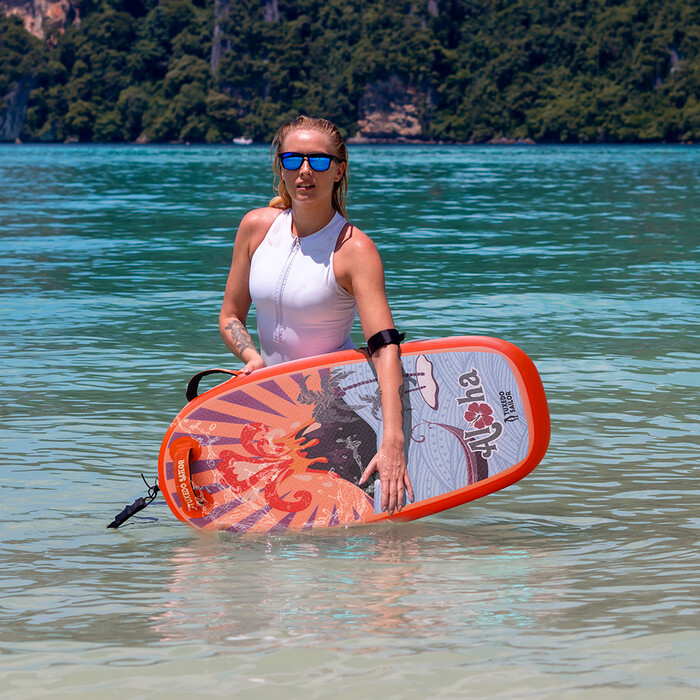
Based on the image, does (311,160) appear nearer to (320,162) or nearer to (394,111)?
(320,162)

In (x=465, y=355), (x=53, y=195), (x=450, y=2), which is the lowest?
(x=53, y=195)

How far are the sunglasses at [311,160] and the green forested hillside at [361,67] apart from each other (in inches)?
4249

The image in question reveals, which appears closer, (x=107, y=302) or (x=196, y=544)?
(x=196, y=544)

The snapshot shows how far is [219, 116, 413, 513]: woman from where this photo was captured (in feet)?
13.6

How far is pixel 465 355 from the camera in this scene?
15.0 ft

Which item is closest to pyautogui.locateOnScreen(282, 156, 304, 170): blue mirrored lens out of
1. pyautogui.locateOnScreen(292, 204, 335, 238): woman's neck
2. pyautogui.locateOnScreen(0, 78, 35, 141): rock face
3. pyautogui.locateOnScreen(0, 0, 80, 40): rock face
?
pyautogui.locateOnScreen(292, 204, 335, 238): woman's neck

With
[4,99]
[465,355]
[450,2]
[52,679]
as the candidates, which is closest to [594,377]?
[465,355]

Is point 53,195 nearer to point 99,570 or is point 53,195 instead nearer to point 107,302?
point 107,302

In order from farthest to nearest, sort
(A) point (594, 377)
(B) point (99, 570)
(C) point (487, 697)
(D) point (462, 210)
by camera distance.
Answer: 1. (D) point (462, 210)
2. (A) point (594, 377)
3. (B) point (99, 570)
4. (C) point (487, 697)

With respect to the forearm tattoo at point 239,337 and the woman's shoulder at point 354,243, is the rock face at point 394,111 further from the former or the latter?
the woman's shoulder at point 354,243

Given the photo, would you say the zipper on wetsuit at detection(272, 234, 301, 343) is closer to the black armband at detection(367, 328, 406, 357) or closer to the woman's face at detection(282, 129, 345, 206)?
the woman's face at detection(282, 129, 345, 206)

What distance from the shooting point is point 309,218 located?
429 cm

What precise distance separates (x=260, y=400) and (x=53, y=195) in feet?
98.3

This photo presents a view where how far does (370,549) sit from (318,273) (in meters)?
1.06
